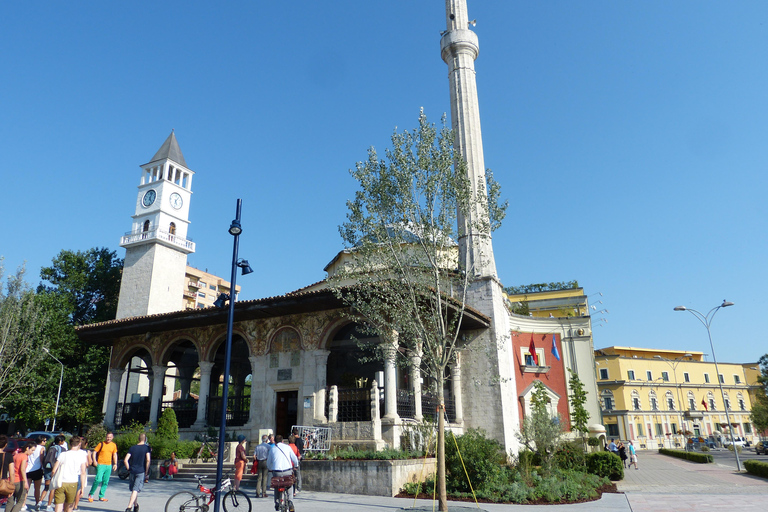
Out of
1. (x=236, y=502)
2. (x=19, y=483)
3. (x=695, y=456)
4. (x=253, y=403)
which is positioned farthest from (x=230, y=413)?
(x=695, y=456)

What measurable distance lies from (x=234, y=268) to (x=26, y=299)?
25657 mm

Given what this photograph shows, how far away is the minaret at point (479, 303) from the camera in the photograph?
704 inches

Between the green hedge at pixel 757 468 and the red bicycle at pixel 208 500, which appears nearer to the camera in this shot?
the red bicycle at pixel 208 500

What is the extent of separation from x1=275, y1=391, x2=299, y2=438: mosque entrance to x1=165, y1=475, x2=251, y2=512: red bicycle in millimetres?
7922

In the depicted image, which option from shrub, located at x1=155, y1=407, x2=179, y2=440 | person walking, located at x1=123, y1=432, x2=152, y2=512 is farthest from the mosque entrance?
person walking, located at x1=123, y1=432, x2=152, y2=512

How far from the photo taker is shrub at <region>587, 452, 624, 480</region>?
1631 centimetres

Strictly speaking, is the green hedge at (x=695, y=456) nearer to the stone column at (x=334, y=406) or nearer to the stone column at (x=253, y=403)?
the stone column at (x=334, y=406)

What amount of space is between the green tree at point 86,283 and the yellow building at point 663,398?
1601 inches

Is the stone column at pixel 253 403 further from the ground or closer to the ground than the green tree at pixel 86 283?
closer to the ground

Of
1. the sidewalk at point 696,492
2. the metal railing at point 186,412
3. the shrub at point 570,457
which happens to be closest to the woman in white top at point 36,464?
the metal railing at point 186,412

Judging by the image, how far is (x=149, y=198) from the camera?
36.0 meters

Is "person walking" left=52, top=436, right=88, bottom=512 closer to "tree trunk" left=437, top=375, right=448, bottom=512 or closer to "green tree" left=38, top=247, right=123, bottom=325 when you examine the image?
"tree trunk" left=437, top=375, right=448, bottom=512

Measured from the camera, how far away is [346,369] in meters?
22.1

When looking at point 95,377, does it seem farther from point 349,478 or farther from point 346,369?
point 349,478
